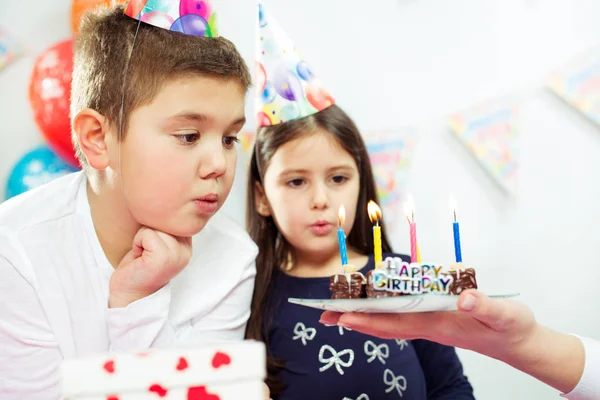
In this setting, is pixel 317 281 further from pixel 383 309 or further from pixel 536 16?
pixel 536 16

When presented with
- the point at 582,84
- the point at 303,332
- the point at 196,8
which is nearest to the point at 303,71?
the point at 196,8

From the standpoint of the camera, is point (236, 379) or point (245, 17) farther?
point (245, 17)

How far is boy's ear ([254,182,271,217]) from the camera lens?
176 cm

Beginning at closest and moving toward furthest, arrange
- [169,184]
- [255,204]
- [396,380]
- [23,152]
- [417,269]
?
[417,269] < [169,184] < [396,380] < [255,204] < [23,152]

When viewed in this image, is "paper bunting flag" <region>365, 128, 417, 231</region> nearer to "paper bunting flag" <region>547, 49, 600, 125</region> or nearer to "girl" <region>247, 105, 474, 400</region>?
"girl" <region>247, 105, 474, 400</region>

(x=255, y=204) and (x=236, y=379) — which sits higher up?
(x=255, y=204)

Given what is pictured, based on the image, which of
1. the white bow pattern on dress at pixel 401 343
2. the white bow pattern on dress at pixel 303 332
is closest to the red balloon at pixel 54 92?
the white bow pattern on dress at pixel 303 332

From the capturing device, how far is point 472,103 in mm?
2188

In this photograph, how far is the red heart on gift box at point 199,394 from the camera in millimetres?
610

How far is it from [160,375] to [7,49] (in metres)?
1.87

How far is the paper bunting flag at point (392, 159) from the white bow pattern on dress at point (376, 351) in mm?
707

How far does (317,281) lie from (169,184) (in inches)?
23.9

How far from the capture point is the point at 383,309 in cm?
91

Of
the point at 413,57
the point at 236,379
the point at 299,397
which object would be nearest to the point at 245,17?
the point at 413,57
